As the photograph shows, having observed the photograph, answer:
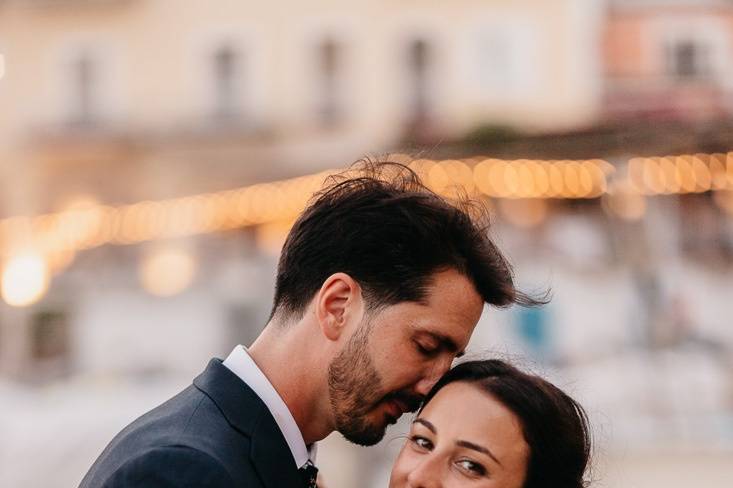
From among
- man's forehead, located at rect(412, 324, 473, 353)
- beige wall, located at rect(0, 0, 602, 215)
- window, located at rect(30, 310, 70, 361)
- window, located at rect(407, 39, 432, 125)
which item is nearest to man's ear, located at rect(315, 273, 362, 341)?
man's forehead, located at rect(412, 324, 473, 353)

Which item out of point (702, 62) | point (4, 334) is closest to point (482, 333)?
point (4, 334)

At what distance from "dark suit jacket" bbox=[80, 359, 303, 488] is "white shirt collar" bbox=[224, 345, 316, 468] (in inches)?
1.2

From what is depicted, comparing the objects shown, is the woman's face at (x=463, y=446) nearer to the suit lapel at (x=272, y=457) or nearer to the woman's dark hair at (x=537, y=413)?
the woman's dark hair at (x=537, y=413)

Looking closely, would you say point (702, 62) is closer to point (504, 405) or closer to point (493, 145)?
point (493, 145)

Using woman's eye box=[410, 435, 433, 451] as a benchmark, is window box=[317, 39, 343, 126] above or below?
above

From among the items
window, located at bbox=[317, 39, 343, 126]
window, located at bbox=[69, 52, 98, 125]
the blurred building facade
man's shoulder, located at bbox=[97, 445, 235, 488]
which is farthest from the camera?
window, located at bbox=[69, 52, 98, 125]

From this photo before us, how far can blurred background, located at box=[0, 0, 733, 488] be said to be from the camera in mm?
8312

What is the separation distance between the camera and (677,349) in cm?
838

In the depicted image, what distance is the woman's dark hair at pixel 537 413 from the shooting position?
2346mm

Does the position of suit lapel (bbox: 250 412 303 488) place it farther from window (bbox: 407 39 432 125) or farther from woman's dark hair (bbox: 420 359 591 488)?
window (bbox: 407 39 432 125)

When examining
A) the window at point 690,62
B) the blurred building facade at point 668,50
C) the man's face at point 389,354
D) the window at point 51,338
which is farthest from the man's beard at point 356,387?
the window at point 690,62

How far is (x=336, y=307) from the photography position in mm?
2139

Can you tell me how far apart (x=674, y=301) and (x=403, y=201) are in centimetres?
653

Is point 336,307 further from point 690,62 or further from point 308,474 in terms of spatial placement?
point 690,62
